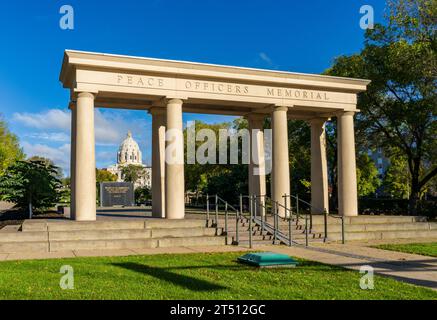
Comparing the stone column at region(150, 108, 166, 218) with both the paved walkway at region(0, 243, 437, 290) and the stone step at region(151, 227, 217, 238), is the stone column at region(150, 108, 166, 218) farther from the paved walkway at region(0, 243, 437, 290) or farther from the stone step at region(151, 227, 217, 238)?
the paved walkway at region(0, 243, 437, 290)

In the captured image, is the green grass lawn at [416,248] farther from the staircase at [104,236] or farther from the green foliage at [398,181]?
the green foliage at [398,181]

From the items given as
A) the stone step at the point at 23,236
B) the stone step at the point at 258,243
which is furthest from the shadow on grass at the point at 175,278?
the stone step at the point at 258,243

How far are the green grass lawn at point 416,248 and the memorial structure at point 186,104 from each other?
19.2ft

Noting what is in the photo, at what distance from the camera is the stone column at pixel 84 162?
58.2ft

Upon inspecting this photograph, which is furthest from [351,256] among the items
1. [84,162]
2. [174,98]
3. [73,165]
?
[73,165]

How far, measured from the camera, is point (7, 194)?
23.1 meters

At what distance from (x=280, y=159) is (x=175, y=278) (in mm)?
12329

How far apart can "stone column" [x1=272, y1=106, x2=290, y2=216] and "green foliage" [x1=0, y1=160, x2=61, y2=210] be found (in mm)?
11491

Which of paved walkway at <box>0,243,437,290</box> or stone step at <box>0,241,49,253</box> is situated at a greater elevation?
stone step at <box>0,241,49,253</box>

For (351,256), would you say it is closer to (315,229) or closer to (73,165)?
(315,229)

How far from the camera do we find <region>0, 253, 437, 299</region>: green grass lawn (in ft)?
26.1

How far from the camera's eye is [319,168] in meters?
23.9

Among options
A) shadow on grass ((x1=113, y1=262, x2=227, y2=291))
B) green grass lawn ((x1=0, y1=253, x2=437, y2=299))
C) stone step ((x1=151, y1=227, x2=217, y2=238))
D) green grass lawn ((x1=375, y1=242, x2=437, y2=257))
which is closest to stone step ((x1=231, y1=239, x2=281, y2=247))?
stone step ((x1=151, y1=227, x2=217, y2=238))
